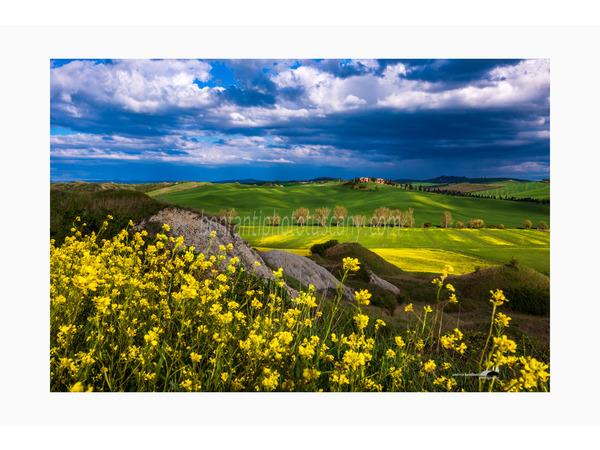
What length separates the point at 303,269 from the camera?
6.96 m

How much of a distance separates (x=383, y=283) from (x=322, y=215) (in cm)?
192

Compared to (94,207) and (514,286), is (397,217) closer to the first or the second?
(514,286)

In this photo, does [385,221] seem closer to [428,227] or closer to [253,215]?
[428,227]

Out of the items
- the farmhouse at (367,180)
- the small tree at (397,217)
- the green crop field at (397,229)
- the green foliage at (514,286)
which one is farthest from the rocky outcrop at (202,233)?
the green foliage at (514,286)

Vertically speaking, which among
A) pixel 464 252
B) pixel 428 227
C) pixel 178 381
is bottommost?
pixel 178 381

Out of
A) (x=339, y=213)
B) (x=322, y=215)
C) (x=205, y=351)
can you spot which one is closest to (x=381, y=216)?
(x=339, y=213)

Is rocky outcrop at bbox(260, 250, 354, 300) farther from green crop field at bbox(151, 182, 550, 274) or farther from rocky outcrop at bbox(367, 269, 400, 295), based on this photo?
rocky outcrop at bbox(367, 269, 400, 295)

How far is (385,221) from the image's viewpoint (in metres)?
6.46

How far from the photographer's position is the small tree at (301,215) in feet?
21.9

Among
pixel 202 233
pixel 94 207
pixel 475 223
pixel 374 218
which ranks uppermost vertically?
pixel 94 207

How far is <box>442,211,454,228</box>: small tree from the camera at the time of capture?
6.22m

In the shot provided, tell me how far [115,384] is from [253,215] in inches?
188

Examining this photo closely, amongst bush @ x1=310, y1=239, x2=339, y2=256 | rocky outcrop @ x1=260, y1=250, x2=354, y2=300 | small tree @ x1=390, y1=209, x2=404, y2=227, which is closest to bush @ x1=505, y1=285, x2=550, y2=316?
small tree @ x1=390, y1=209, x2=404, y2=227
